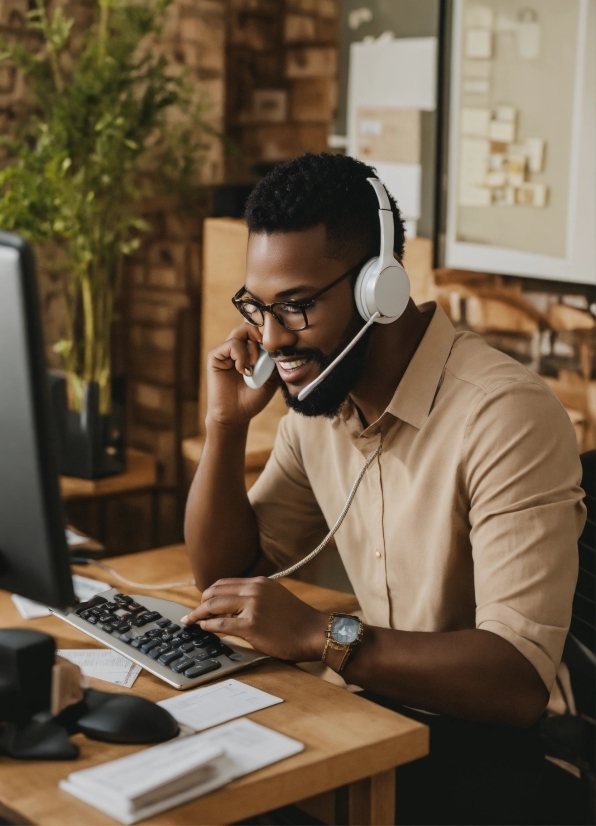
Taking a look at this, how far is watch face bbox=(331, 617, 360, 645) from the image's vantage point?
46.2 inches

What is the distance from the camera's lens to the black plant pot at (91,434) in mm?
2402

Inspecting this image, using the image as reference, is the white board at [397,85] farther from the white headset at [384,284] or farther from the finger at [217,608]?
the finger at [217,608]

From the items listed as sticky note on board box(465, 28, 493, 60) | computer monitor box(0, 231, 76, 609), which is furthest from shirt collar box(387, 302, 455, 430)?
sticky note on board box(465, 28, 493, 60)

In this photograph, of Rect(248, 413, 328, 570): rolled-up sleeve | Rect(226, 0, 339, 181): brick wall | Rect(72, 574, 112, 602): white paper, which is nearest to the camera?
Rect(72, 574, 112, 602): white paper

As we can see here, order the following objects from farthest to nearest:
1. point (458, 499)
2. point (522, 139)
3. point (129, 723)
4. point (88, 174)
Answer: point (88, 174), point (522, 139), point (458, 499), point (129, 723)

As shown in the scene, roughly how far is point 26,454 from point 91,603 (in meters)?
0.47

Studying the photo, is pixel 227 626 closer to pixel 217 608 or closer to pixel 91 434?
pixel 217 608

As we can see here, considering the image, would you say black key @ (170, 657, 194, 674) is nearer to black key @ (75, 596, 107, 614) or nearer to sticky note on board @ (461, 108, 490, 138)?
black key @ (75, 596, 107, 614)

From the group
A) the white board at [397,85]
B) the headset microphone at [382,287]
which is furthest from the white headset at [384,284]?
the white board at [397,85]

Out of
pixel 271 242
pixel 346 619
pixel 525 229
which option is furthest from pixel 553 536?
pixel 525 229

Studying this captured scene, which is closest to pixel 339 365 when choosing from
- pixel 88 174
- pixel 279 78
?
pixel 88 174

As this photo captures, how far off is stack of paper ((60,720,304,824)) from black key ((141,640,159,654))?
0.22 meters

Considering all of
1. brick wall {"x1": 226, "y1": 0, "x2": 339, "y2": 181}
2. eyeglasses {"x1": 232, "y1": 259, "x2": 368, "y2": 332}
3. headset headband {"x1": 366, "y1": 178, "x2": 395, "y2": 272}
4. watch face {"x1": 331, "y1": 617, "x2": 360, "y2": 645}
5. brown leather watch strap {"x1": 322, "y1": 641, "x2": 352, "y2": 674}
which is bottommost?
brown leather watch strap {"x1": 322, "y1": 641, "x2": 352, "y2": 674}

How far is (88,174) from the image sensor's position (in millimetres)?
2379
